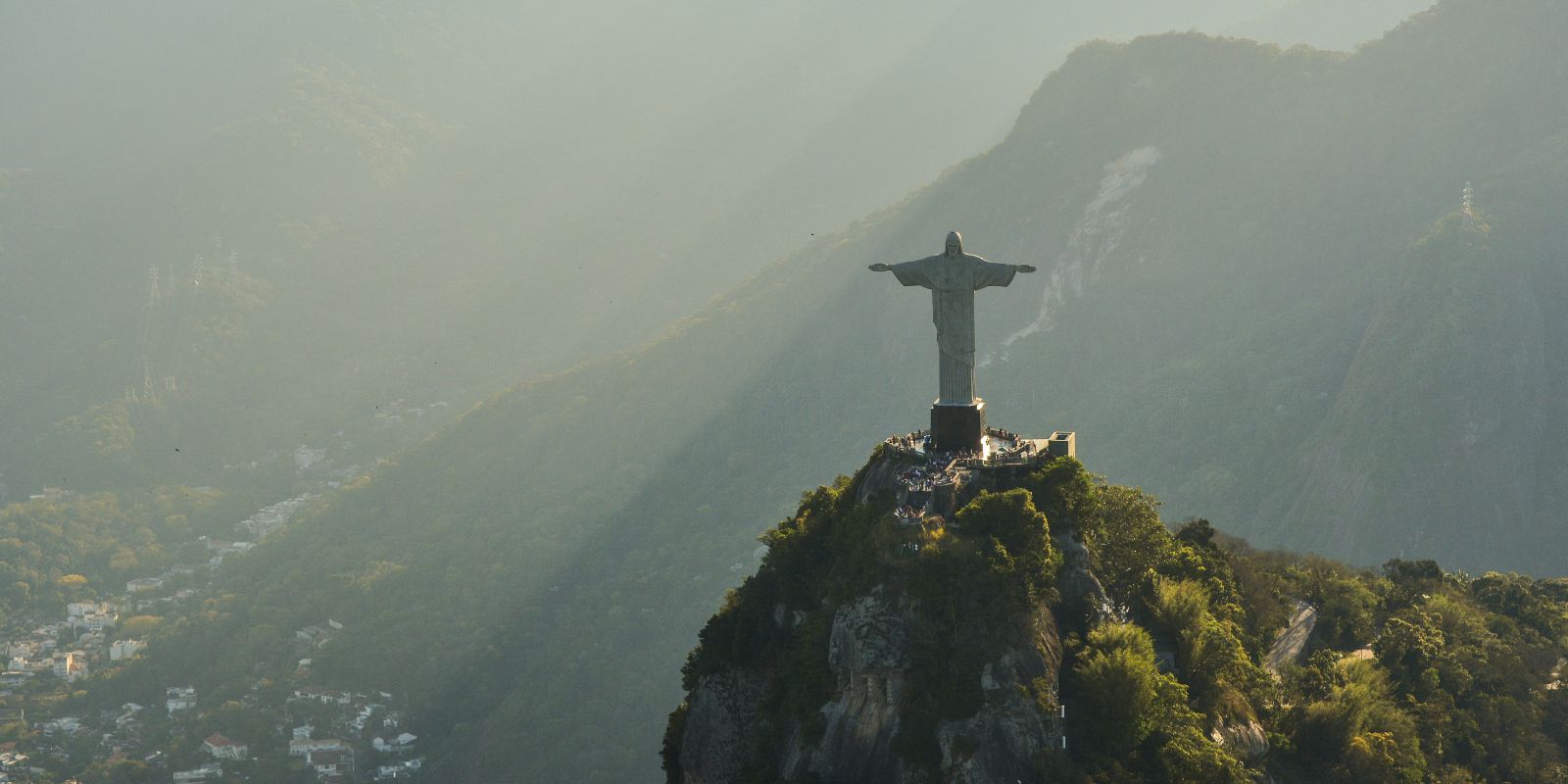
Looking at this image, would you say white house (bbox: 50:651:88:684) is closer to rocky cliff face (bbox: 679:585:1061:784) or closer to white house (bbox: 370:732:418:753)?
white house (bbox: 370:732:418:753)

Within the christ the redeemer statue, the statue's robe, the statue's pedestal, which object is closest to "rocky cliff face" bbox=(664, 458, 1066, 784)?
the statue's pedestal

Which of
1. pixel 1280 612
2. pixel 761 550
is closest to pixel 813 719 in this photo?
pixel 1280 612

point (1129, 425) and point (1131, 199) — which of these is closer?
point (1129, 425)

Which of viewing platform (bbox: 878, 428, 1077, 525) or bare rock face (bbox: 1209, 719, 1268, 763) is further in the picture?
viewing platform (bbox: 878, 428, 1077, 525)

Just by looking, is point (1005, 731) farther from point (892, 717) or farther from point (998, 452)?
point (998, 452)

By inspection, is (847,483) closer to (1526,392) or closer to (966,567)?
(966,567)

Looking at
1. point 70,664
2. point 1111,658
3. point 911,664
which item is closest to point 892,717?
point 911,664

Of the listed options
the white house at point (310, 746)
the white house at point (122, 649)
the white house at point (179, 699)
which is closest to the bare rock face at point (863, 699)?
the white house at point (310, 746)
